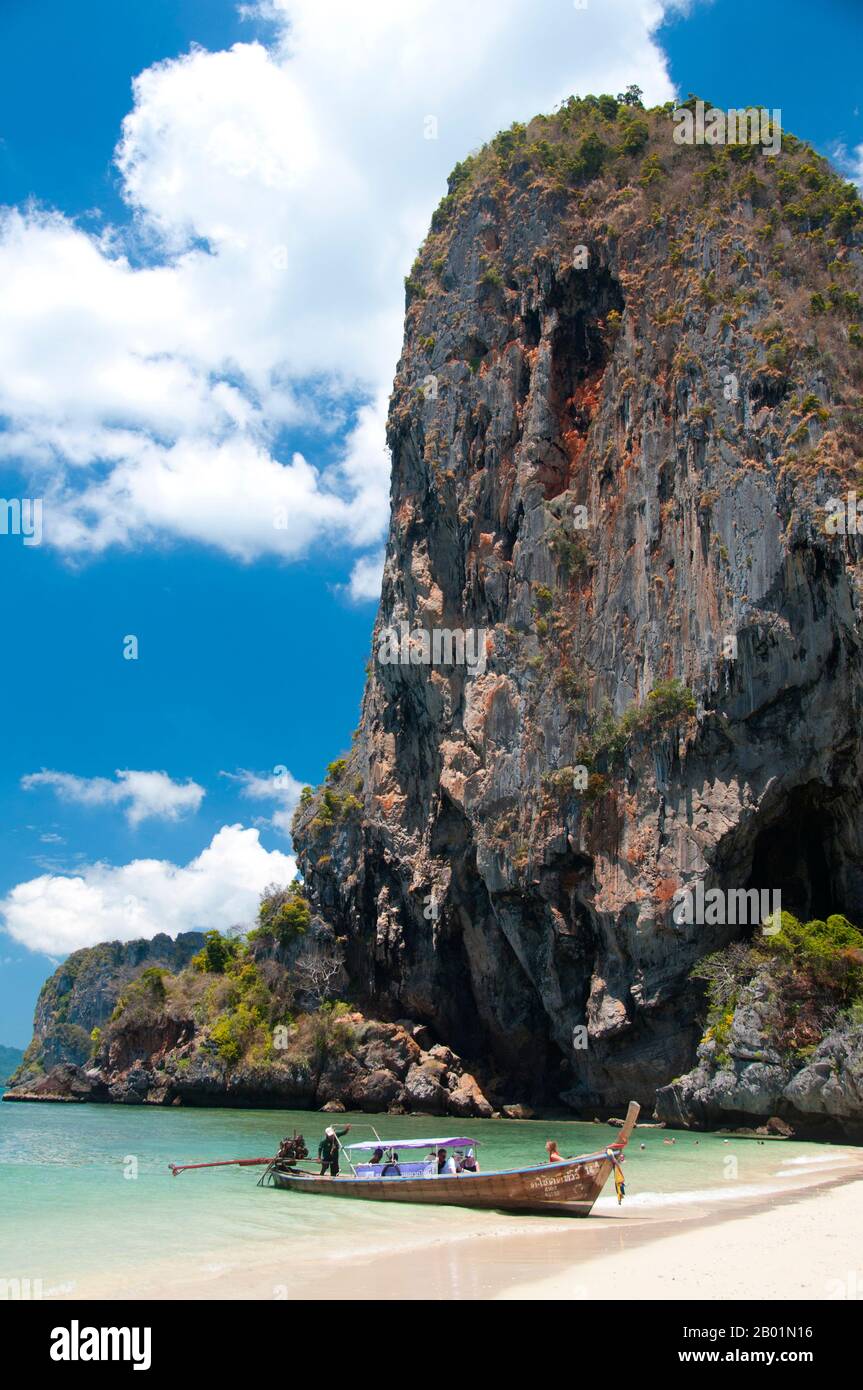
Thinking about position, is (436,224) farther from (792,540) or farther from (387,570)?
(792,540)

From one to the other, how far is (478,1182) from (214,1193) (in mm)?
5914

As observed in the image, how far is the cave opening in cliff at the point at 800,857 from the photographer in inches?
1280

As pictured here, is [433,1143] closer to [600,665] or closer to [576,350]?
[600,665]

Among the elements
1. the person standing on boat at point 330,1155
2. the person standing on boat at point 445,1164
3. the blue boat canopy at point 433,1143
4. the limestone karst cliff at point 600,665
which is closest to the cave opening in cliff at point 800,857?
the limestone karst cliff at point 600,665

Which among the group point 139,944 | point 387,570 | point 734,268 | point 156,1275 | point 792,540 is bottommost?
point 139,944

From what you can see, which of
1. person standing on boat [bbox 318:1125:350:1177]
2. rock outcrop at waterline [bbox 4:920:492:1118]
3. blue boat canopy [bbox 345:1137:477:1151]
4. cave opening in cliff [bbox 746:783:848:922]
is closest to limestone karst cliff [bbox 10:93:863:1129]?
cave opening in cliff [bbox 746:783:848:922]

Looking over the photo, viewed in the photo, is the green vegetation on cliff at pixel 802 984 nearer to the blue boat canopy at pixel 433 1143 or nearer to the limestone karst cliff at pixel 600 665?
the limestone karst cliff at pixel 600 665

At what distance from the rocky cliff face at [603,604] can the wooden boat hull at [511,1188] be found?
18.3m

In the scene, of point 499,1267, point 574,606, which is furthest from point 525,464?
point 499,1267

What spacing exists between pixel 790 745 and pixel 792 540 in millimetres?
6398

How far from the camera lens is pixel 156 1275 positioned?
11.1 m

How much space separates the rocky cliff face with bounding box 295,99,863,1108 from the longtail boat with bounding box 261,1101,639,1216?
57.7 ft

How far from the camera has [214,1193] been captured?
1877cm

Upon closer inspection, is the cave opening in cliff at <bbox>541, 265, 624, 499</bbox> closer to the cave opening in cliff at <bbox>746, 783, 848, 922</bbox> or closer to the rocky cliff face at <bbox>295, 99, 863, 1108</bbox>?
the rocky cliff face at <bbox>295, 99, 863, 1108</bbox>
